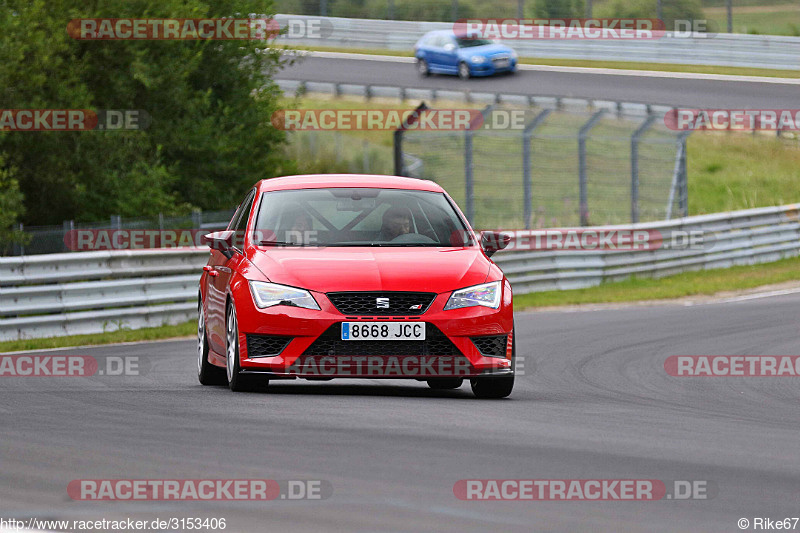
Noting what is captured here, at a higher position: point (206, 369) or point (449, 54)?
point (449, 54)

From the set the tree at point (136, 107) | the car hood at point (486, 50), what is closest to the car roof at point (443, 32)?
the car hood at point (486, 50)

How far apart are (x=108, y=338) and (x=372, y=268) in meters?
7.50

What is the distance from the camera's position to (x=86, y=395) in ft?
31.5

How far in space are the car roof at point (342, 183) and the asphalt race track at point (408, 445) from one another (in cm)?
144

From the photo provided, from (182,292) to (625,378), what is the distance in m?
7.52

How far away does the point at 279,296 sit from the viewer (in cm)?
907

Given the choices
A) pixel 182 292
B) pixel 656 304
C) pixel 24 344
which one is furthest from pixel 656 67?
pixel 24 344

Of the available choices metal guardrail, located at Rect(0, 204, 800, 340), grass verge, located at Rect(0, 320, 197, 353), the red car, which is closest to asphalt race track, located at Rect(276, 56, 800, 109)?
metal guardrail, located at Rect(0, 204, 800, 340)

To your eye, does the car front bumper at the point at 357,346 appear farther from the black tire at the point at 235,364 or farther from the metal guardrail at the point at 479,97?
the metal guardrail at the point at 479,97

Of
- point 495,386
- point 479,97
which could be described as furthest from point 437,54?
point 495,386

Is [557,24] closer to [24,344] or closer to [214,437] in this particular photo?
[24,344]

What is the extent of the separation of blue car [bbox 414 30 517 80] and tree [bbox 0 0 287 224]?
13617 mm

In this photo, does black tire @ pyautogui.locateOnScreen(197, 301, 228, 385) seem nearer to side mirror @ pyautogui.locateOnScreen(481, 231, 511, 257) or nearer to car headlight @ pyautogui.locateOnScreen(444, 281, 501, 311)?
side mirror @ pyautogui.locateOnScreen(481, 231, 511, 257)

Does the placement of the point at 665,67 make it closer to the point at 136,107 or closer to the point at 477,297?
the point at 136,107
